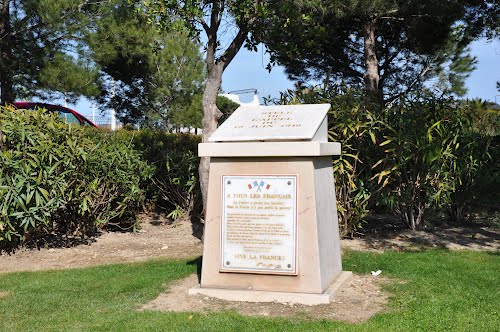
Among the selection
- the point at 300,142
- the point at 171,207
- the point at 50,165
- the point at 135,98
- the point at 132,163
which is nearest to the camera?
the point at 300,142

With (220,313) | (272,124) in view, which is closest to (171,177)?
(272,124)

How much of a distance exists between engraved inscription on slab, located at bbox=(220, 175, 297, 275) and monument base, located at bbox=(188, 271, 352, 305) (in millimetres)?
192

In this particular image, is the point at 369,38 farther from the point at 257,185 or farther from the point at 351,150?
the point at 257,185

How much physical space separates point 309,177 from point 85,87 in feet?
27.1

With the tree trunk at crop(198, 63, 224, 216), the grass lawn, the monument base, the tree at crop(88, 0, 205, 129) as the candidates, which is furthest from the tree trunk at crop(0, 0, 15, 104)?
the monument base

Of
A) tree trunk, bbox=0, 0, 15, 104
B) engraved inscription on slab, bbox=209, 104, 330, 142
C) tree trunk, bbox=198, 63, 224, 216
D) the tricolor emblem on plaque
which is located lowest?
the tricolor emblem on plaque

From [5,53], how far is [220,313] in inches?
332

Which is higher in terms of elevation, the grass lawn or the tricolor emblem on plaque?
the tricolor emblem on plaque

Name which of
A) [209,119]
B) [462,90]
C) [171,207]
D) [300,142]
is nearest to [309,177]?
[300,142]

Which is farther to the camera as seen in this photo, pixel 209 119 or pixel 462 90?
pixel 462 90

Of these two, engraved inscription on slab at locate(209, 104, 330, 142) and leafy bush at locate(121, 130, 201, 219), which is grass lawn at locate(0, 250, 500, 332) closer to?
engraved inscription on slab at locate(209, 104, 330, 142)

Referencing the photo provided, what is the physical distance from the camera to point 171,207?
1129 cm

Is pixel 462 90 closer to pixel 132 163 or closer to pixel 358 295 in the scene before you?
pixel 132 163

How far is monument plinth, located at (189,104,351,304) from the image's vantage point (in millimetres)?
5352
